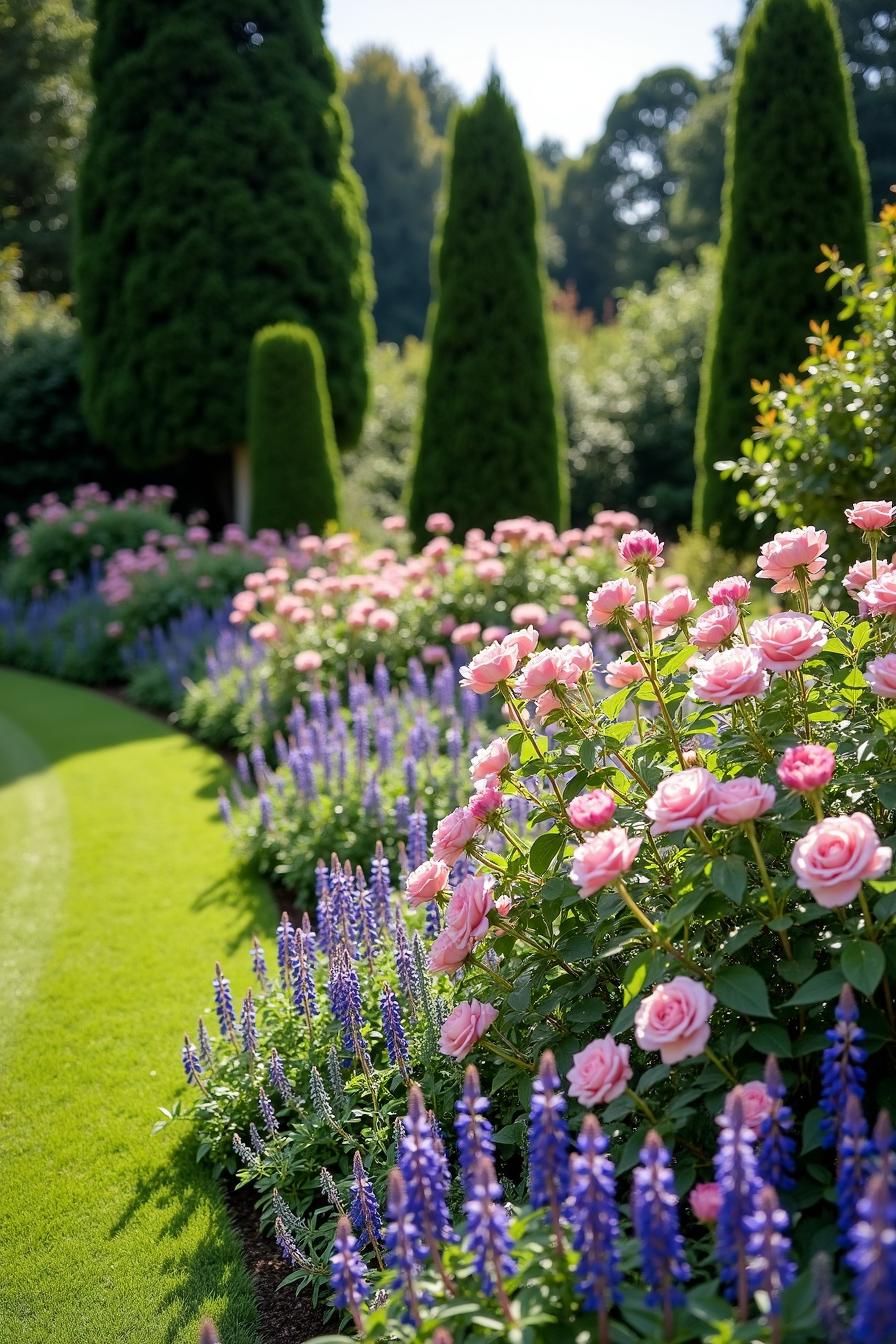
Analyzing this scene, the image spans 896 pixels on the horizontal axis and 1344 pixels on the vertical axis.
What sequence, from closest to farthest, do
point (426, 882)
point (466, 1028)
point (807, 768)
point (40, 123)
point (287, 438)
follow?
point (807, 768) < point (466, 1028) < point (426, 882) < point (287, 438) < point (40, 123)

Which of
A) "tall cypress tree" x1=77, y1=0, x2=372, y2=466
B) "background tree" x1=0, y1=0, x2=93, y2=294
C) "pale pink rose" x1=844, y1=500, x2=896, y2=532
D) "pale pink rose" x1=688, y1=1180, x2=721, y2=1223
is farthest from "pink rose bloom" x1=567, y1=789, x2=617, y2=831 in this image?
"background tree" x1=0, y1=0, x2=93, y2=294

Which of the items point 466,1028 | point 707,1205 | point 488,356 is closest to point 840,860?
point 707,1205

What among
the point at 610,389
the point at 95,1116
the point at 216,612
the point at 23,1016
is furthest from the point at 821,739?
the point at 610,389

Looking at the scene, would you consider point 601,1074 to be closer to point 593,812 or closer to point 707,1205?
point 707,1205

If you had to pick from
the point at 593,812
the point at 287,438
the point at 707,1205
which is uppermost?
the point at 287,438

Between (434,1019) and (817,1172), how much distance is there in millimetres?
1178

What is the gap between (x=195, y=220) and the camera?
48.5 ft

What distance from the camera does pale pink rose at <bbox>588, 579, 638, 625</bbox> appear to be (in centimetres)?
228

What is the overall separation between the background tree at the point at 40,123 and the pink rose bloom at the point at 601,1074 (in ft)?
75.2

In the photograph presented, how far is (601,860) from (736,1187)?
504 mm

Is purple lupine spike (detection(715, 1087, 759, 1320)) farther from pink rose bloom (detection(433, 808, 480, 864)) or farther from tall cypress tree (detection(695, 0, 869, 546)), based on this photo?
tall cypress tree (detection(695, 0, 869, 546))

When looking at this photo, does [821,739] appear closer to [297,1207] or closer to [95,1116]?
[297,1207]

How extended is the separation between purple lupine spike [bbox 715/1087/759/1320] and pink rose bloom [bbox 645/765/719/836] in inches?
16.8

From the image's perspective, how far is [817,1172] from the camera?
168cm
